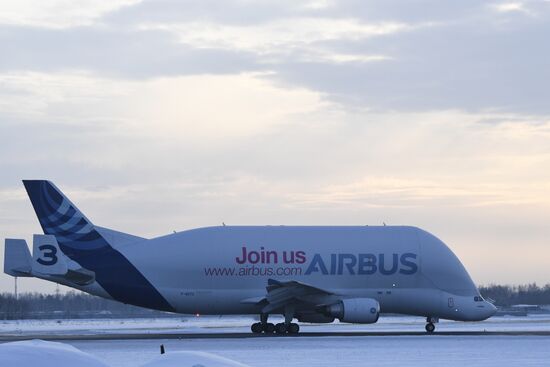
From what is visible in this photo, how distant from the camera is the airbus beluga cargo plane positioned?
38281mm

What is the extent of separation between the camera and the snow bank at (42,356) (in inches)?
176

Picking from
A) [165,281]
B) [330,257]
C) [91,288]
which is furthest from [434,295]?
[91,288]

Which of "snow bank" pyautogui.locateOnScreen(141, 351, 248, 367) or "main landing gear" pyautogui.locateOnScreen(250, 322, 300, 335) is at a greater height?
"main landing gear" pyautogui.locateOnScreen(250, 322, 300, 335)

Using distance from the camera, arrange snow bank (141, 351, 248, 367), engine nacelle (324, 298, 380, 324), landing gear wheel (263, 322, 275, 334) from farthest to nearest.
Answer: landing gear wheel (263, 322, 275, 334)
engine nacelle (324, 298, 380, 324)
snow bank (141, 351, 248, 367)

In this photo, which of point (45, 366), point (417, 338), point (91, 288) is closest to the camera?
point (45, 366)

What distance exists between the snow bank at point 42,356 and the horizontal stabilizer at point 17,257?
33559 mm

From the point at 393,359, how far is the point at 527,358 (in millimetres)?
3323

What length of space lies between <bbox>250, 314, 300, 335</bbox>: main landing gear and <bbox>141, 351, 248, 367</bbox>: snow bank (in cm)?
3376

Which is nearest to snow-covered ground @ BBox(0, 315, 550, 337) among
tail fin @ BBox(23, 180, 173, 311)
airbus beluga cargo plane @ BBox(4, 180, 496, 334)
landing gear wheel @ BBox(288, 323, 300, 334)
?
airbus beluga cargo plane @ BBox(4, 180, 496, 334)

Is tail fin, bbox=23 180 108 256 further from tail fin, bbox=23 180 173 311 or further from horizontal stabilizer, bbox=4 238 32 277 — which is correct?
Answer: horizontal stabilizer, bbox=4 238 32 277

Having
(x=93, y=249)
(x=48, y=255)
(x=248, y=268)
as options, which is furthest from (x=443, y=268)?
(x=48, y=255)

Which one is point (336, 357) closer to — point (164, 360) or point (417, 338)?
point (417, 338)

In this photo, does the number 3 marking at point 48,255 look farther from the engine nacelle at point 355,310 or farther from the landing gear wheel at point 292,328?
the engine nacelle at point 355,310

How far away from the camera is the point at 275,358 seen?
24406 mm
